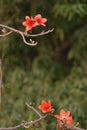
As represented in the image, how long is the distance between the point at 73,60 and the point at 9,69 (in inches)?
20.2

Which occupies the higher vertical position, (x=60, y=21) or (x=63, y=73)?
(x=60, y=21)

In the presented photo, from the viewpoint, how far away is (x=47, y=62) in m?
3.56

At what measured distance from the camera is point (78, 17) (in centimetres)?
324

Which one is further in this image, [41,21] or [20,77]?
[20,77]

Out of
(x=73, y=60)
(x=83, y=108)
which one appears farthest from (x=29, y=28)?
(x=73, y=60)

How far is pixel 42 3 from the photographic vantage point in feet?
11.2

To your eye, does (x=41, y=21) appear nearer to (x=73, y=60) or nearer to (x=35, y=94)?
(x=35, y=94)

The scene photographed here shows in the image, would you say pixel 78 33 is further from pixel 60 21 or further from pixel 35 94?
pixel 35 94

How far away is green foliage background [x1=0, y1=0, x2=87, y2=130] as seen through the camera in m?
3.14

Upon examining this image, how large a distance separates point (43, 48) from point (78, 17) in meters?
0.44

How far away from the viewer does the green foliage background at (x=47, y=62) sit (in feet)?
10.3

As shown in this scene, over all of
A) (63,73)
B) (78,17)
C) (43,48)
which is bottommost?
(63,73)

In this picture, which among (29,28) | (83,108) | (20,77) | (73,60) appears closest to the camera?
(29,28)

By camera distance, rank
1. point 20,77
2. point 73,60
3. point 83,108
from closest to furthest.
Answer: point 83,108
point 20,77
point 73,60
